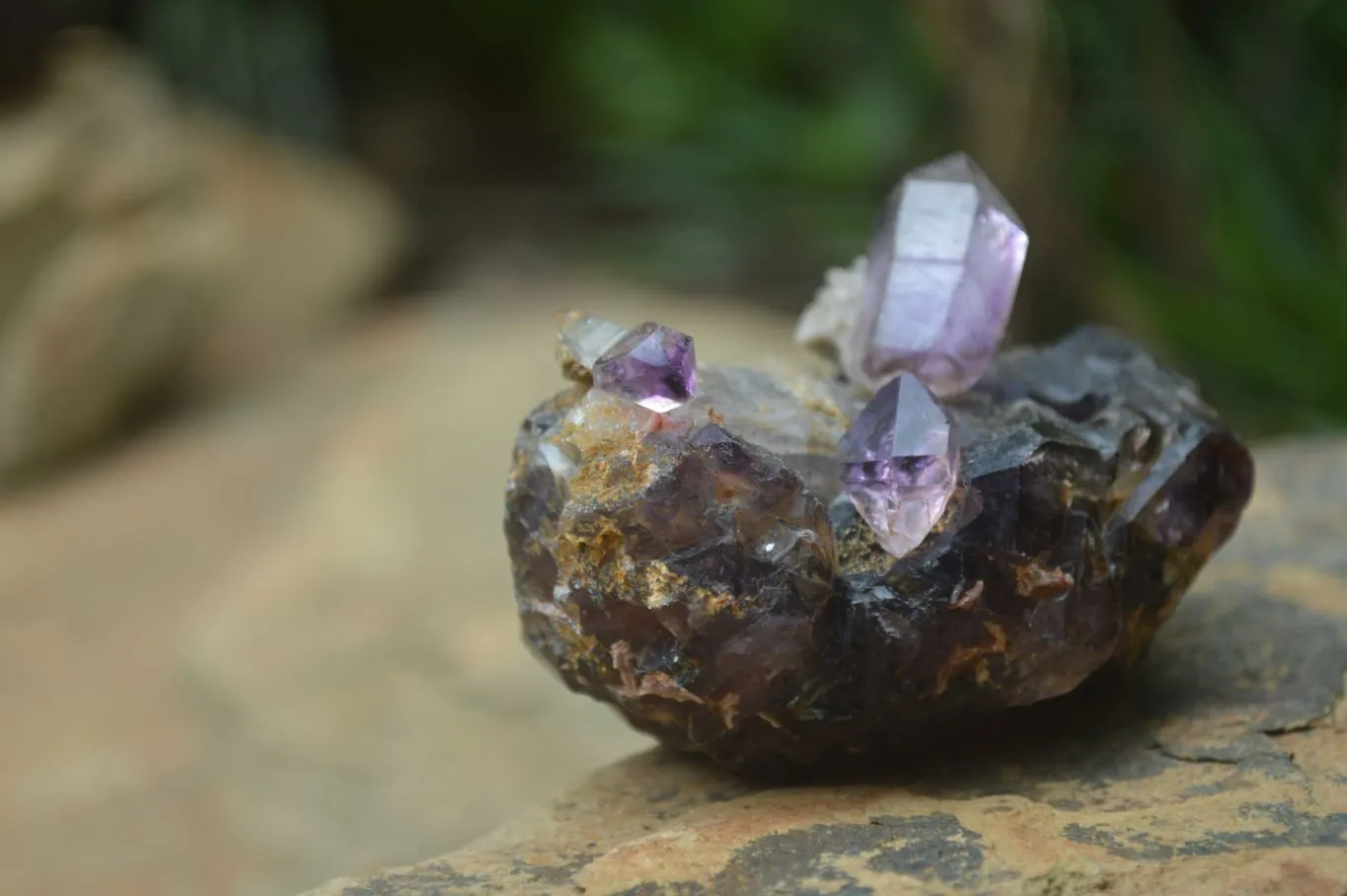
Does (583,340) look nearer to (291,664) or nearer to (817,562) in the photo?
(817,562)

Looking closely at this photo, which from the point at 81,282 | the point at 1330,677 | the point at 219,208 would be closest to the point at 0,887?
the point at 81,282

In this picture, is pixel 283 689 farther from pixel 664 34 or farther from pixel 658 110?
pixel 664 34

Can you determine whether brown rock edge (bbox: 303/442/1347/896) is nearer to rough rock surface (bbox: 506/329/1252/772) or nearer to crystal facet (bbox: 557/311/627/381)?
rough rock surface (bbox: 506/329/1252/772)

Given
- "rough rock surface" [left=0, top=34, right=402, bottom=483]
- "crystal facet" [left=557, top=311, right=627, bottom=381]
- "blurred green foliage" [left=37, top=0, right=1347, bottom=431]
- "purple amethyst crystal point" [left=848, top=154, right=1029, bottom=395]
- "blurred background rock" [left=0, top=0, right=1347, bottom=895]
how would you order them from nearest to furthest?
1. "crystal facet" [left=557, top=311, right=627, bottom=381]
2. "purple amethyst crystal point" [left=848, top=154, right=1029, bottom=395]
3. "blurred background rock" [left=0, top=0, right=1347, bottom=895]
4. "blurred green foliage" [left=37, top=0, right=1347, bottom=431]
5. "rough rock surface" [left=0, top=34, right=402, bottom=483]

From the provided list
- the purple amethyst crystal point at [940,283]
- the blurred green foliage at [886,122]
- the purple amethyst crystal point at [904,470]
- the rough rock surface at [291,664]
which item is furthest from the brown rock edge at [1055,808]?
the blurred green foliage at [886,122]

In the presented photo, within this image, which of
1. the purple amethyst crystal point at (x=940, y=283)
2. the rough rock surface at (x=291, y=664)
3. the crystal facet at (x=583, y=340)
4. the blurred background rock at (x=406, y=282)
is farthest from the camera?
the blurred background rock at (x=406, y=282)


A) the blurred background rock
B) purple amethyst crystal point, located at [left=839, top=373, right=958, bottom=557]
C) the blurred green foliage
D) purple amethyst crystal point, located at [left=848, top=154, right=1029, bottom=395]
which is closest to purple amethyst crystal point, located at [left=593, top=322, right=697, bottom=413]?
purple amethyst crystal point, located at [left=839, top=373, right=958, bottom=557]

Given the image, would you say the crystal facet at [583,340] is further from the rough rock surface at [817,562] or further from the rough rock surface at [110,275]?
the rough rock surface at [110,275]
